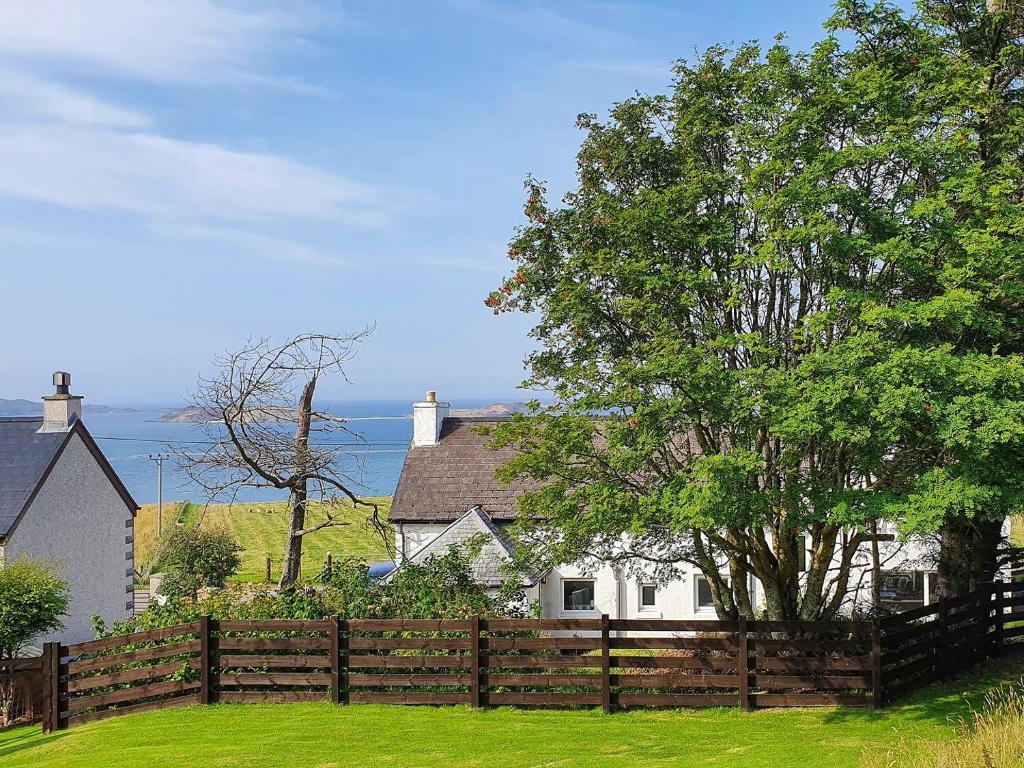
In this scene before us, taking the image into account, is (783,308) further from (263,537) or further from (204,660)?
(263,537)

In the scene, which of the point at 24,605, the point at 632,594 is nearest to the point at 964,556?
the point at 632,594

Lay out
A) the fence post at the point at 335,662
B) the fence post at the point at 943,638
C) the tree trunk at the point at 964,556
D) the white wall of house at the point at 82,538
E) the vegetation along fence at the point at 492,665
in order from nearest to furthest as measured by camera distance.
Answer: the vegetation along fence at the point at 492,665, the fence post at the point at 335,662, the fence post at the point at 943,638, the tree trunk at the point at 964,556, the white wall of house at the point at 82,538

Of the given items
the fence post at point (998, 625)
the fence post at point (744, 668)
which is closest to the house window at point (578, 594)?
the fence post at point (998, 625)

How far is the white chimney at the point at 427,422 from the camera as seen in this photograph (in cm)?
3141

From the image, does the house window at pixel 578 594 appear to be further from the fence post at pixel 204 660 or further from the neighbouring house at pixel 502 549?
the fence post at pixel 204 660

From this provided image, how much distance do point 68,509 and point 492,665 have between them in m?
15.1

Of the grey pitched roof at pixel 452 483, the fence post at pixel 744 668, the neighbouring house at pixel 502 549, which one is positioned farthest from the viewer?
the grey pitched roof at pixel 452 483

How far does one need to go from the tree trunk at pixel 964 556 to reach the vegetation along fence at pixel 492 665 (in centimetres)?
257

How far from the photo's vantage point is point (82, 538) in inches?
1026

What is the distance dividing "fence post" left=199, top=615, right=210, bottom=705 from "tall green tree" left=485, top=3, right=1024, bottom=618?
19.1ft

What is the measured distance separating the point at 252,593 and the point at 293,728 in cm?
585

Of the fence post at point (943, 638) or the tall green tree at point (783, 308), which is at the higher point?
the tall green tree at point (783, 308)

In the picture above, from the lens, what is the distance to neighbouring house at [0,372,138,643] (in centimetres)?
2366

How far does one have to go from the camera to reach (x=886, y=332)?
44.2ft
